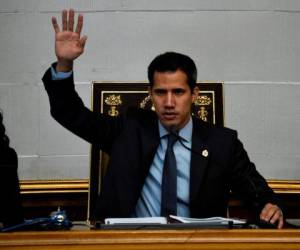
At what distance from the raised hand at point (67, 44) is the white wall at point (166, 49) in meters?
1.02

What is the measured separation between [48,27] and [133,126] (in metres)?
1.14

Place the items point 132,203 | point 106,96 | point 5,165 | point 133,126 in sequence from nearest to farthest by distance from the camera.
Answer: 1. point 5,165
2. point 132,203
3. point 133,126
4. point 106,96

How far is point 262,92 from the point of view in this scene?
307 centimetres

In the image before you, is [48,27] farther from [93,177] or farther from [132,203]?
[132,203]

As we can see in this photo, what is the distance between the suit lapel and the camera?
2061mm

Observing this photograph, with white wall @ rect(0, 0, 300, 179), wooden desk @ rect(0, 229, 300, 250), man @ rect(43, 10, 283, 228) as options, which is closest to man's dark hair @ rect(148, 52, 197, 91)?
man @ rect(43, 10, 283, 228)

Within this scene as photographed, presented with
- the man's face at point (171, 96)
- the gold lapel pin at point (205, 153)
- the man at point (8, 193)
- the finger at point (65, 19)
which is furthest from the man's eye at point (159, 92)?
the man at point (8, 193)

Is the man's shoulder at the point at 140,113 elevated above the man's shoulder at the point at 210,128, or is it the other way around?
the man's shoulder at the point at 140,113

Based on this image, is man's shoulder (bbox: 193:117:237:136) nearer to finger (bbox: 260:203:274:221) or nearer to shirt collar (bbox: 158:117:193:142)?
shirt collar (bbox: 158:117:193:142)

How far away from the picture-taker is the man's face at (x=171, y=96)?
208 cm

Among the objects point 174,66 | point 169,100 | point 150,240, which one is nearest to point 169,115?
point 169,100

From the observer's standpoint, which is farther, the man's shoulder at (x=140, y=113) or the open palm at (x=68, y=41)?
the man's shoulder at (x=140, y=113)

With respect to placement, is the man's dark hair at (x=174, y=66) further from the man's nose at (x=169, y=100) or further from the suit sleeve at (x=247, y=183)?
the suit sleeve at (x=247, y=183)

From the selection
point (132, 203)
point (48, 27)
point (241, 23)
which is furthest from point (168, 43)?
point (132, 203)
